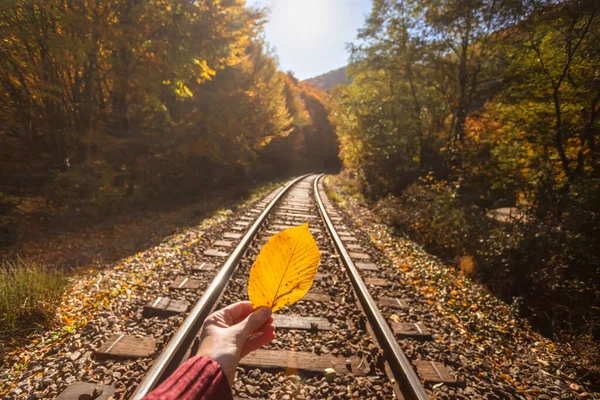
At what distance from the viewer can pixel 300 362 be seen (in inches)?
107

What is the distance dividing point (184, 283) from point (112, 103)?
9182 millimetres

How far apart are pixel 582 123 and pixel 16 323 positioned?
10155mm

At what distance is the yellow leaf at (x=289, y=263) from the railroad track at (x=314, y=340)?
1.84 metres

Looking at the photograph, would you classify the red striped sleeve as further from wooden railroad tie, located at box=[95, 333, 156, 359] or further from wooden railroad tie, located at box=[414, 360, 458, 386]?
wooden railroad tie, located at box=[414, 360, 458, 386]

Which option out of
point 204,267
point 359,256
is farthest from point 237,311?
point 359,256

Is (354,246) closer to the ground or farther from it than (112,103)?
closer to the ground

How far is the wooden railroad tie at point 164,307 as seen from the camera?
333 centimetres

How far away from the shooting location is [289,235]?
38.9 inches

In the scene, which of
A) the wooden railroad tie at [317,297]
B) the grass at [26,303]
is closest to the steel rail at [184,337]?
the wooden railroad tie at [317,297]

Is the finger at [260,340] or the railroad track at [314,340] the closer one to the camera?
the finger at [260,340]

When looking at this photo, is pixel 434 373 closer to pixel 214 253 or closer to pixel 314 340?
pixel 314 340

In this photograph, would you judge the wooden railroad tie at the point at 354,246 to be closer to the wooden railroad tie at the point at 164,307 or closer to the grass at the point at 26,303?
the wooden railroad tie at the point at 164,307

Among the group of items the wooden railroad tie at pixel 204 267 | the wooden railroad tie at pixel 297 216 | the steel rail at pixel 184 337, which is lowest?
the wooden railroad tie at pixel 297 216

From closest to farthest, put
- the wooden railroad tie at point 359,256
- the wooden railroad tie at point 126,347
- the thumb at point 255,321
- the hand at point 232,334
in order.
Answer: the hand at point 232,334 → the thumb at point 255,321 → the wooden railroad tie at point 126,347 → the wooden railroad tie at point 359,256
